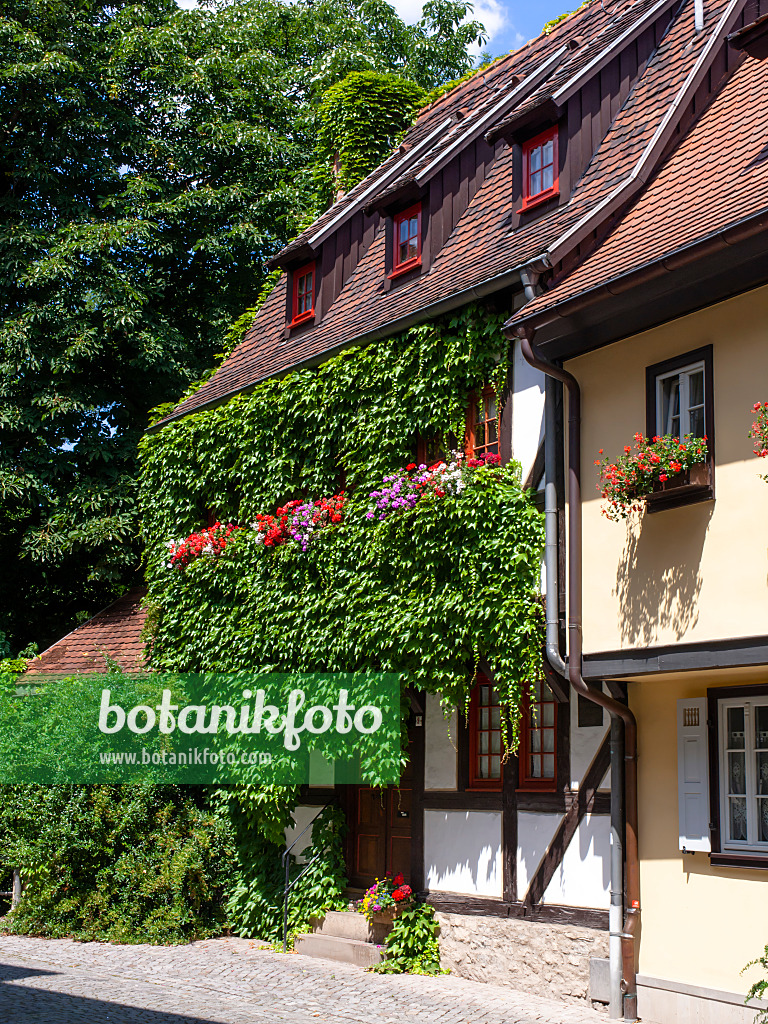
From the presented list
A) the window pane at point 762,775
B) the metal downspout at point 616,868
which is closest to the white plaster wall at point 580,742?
the metal downspout at point 616,868

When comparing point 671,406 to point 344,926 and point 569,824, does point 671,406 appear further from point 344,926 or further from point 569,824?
point 344,926

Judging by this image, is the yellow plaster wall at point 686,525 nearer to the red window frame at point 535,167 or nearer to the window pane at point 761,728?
the window pane at point 761,728

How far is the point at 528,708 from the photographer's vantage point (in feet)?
37.3

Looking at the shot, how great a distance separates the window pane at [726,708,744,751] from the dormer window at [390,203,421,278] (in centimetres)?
714

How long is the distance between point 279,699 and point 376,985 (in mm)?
3462

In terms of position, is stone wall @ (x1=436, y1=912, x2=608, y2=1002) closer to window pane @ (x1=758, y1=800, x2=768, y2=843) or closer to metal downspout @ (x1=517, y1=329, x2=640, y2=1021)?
metal downspout @ (x1=517, y1=329, x2=640, y2=1021)

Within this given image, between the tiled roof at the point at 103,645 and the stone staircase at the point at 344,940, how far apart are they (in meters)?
4.99

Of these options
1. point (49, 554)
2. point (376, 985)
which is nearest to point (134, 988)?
point (376, 985)

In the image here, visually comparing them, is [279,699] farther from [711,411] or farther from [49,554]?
[49,554]

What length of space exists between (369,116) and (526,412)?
390 inches

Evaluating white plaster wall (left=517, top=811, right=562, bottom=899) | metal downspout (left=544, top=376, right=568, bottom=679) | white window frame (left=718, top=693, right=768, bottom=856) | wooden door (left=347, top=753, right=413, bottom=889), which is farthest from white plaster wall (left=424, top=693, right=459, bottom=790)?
white window frame (left=718, top=693, right=768, bottom=856)

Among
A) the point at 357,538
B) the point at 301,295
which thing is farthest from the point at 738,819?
the point at 301,295

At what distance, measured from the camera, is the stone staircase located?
12039 millimetres

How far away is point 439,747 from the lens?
12.4 metres
